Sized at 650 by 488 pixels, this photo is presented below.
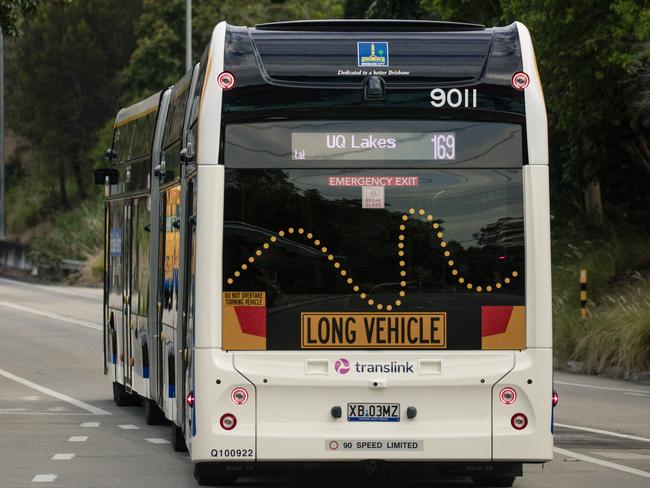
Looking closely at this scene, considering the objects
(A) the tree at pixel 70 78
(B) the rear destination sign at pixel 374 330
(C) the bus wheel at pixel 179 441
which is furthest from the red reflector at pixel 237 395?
(A) the tree at pixel 70 78

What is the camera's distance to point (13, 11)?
21.5 meters

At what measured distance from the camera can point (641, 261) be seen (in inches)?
1181

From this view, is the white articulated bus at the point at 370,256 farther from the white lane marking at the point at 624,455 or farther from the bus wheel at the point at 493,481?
the white lane marking at the point at 624,455

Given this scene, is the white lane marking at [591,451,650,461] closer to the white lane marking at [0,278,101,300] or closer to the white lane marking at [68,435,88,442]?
the white lane marking at [68,435,88,442]

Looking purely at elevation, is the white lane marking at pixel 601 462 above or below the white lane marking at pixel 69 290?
below

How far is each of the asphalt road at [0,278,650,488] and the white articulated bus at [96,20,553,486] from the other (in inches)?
62.3

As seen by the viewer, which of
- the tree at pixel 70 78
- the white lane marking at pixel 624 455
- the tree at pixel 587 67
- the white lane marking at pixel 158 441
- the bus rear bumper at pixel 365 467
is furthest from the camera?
the tree at pixel 70 78

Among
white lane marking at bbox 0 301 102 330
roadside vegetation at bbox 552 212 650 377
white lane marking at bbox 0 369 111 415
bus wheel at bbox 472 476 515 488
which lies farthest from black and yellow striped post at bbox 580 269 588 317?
bus wheel at bbox 472 476 515 488

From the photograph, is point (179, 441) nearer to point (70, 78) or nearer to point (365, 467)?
point (365, 467)

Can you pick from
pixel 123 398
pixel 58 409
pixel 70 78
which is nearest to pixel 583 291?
pixel 123 398

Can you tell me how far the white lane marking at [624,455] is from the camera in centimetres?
1427

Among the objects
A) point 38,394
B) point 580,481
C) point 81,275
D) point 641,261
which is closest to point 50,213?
point 81,275

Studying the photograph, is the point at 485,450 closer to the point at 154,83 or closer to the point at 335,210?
the point at 335,210

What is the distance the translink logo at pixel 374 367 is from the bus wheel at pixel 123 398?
331 inches
